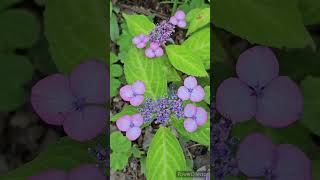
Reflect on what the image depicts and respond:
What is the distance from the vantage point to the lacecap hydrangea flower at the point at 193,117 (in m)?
0.75

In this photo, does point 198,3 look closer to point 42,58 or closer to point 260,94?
point 260,94

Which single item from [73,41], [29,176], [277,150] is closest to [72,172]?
[29,176]

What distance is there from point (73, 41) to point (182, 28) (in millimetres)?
169

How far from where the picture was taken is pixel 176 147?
0.76 meters

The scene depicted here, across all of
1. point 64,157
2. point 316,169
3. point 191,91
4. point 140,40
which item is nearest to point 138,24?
point 140,40

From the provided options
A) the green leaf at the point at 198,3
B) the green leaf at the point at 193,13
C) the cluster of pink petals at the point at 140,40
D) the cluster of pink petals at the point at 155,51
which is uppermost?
the green leaf at the point at 198,3

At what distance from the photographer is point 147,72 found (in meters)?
0.76

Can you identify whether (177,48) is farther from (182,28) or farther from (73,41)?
(73,41)

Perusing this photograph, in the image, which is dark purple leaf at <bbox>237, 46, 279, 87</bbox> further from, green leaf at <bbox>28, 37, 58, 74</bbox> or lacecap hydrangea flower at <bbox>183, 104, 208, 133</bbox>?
green leaf at <bbox>28, 37, 58, 74</bbox>

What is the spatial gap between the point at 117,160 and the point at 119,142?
0.09 ft

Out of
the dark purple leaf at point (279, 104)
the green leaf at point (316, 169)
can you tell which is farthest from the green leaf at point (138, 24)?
the green leaf at point (316, 169)

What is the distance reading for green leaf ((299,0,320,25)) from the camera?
2.47 ft

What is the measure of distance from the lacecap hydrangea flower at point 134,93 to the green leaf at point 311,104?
24 cm

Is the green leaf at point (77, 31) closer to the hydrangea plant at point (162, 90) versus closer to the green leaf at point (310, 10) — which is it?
the hydrangea plant at point (162, 90)
